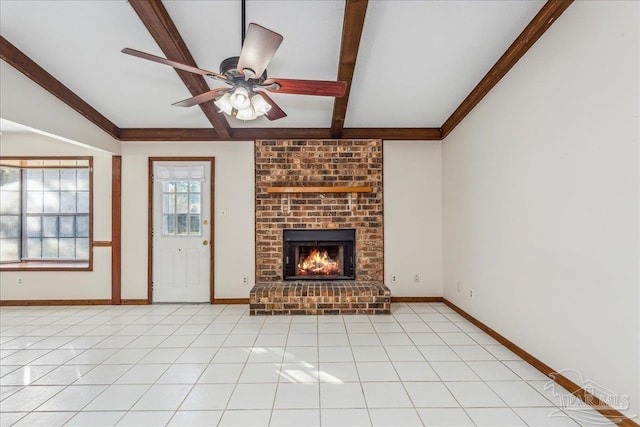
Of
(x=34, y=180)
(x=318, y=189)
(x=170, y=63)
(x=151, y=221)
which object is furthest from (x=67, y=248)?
(x=170, y=63)

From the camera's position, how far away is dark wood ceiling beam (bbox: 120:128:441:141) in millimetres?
4410

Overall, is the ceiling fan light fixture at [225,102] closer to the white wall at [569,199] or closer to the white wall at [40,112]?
the white wall at [40,112]

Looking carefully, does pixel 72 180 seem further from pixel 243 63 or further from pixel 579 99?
pixel 579 99

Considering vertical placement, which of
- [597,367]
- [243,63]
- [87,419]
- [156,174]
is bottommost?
[87,419]

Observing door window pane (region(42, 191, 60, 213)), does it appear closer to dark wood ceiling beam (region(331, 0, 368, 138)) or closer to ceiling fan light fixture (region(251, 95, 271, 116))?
ceiling fan light fixture (region(251, 95, 271, 116))

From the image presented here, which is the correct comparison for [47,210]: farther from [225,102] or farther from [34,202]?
[225,102]

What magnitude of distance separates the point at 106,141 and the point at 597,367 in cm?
553

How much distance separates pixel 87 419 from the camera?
1.98 m

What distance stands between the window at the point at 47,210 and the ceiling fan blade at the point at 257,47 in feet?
14.7

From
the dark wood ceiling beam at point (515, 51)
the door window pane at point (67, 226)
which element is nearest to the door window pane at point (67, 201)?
the door window pane at point (67, 226)

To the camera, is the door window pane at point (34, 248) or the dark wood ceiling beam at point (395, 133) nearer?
the dark wood ceiling beam at point (395, 133)

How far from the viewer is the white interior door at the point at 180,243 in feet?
14.7

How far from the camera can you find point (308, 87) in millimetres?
2246

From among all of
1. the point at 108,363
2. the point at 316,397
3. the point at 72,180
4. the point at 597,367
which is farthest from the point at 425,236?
the point at 72,180
